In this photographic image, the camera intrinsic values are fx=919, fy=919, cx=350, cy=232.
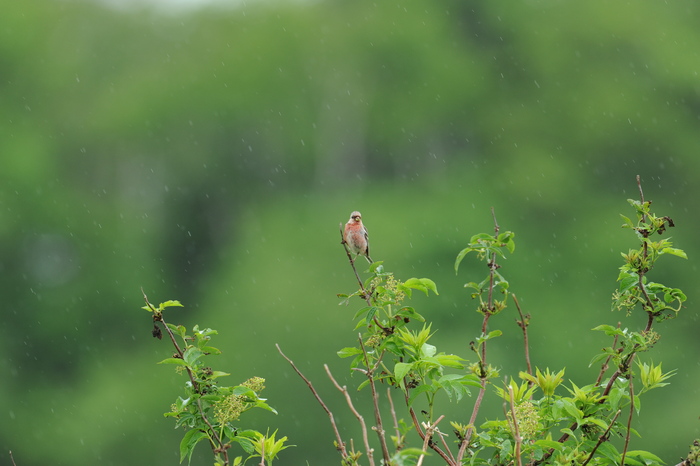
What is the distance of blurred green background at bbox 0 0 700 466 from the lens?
Result: 727 inches

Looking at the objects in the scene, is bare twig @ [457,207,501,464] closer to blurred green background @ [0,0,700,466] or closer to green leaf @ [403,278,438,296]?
green leaf @ [403,278,438,296]

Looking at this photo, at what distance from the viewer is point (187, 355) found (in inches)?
105

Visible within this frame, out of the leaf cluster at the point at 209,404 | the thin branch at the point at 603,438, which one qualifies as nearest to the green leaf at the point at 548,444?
the thin branch at the point at 603,438

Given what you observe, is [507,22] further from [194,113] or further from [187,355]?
[187,355]

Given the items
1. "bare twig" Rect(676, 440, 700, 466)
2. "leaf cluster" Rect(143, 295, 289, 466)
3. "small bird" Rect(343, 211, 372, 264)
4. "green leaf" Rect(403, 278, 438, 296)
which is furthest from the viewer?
"small bird" Rect(343, 211, 372, 264)

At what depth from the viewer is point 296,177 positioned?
21.5m

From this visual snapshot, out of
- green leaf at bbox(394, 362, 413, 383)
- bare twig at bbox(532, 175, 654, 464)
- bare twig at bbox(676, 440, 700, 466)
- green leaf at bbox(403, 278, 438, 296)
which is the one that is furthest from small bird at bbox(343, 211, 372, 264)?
bare twig at bbox(676, 440, 700, 466)

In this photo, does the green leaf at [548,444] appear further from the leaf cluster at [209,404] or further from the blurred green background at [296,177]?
→ the blurred green background at [296,177]

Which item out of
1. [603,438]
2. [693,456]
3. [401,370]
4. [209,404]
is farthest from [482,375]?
[209,404]

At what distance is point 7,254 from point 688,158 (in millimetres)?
15405

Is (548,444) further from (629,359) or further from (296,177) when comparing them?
(296,177)

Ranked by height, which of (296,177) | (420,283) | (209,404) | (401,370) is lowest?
(296,177)

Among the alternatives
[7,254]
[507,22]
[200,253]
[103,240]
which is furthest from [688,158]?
[7,254]

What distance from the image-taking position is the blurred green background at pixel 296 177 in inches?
727
